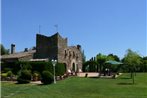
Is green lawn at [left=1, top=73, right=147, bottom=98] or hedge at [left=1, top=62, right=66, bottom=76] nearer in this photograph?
green lawn at [left=1, top=73, right=147, bottom=98]

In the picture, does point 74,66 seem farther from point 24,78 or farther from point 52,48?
point 24,78

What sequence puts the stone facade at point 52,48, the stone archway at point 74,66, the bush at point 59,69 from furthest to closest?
1. the stone archway at point 74,66
2. the stone facade at point 52,48
3. the bush at point 59,69

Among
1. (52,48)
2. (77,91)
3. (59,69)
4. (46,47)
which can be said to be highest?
(46,47)

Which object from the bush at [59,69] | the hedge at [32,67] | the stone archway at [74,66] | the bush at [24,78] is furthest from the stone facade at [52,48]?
the bush at [24,78]

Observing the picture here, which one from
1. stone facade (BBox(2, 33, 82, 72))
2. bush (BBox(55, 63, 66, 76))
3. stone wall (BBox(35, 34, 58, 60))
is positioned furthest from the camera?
stone wall (BBox(35, 34, 58, 60))

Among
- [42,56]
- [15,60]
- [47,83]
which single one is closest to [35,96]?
[47,83]

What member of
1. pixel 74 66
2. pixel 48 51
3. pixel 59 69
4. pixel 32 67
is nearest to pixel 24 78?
pixel 32 67

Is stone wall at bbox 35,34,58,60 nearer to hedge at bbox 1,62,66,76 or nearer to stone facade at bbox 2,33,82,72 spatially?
stone facade at bbox 2,33,82,72

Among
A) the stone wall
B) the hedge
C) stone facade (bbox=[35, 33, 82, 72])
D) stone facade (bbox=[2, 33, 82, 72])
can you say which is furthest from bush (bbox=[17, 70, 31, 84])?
the stone wall

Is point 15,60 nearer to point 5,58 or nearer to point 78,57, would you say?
point 5,58

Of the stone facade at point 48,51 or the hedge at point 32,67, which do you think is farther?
the stone facade at point 48,51

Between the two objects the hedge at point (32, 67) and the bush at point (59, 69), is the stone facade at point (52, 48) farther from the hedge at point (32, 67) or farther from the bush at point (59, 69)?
the hedge at point (32, 67)

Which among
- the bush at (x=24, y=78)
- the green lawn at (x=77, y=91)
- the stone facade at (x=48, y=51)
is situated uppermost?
the stone facade at (x=48, y=51)

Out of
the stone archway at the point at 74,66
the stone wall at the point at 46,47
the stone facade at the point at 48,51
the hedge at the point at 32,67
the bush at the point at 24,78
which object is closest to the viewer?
the bush at the point at 24,78
